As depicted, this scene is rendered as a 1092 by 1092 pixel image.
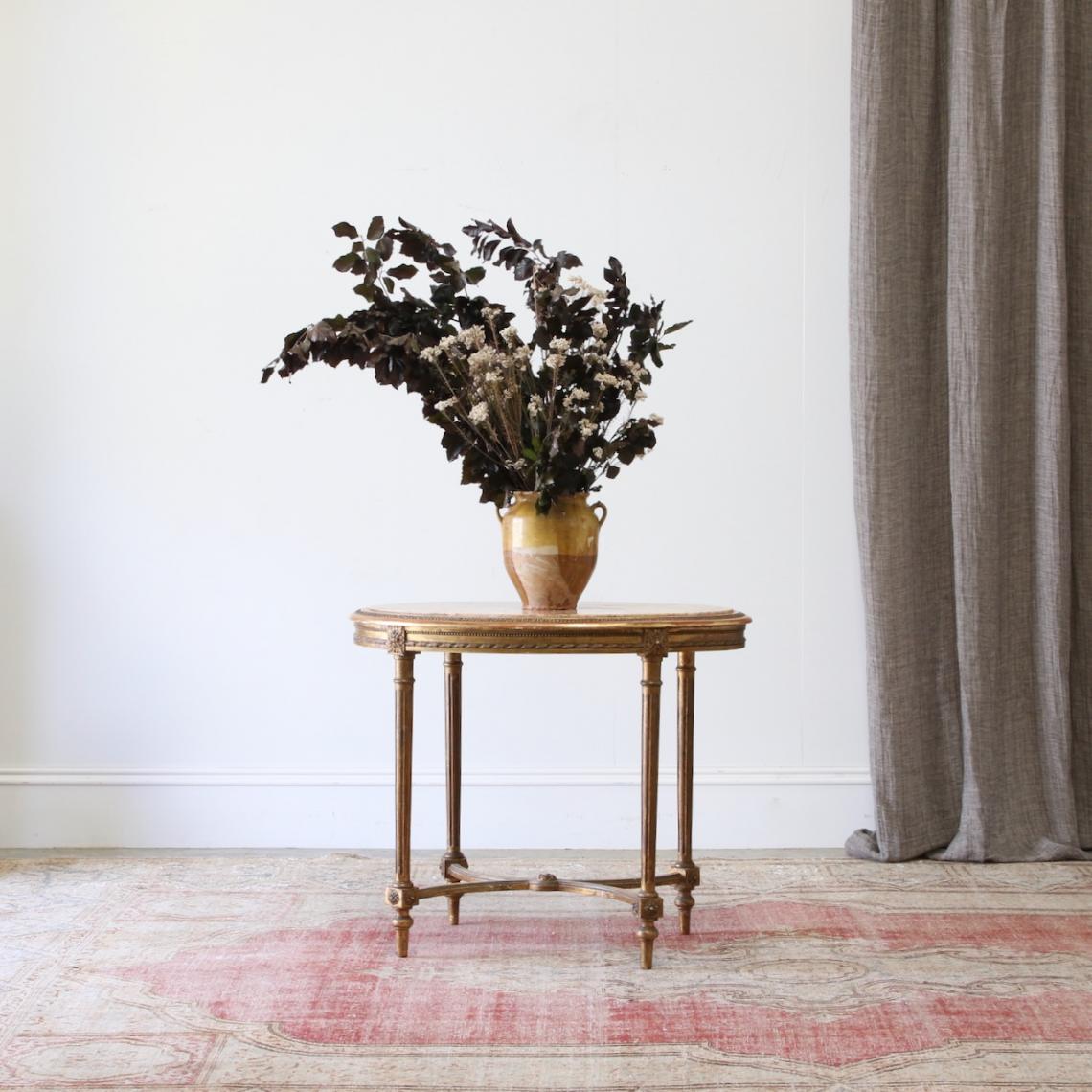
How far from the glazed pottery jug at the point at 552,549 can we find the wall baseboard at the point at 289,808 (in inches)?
41.3

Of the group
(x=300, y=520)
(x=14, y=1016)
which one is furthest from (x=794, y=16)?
(x=14, y=1016)

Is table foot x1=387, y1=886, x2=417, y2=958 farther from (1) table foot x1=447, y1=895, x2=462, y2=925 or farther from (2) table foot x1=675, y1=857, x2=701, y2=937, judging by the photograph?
(2) table foot x1=675, y1=857, x2=701, y2=937

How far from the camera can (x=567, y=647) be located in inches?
87.4

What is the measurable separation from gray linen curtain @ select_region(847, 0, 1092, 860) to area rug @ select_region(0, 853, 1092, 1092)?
298 mm

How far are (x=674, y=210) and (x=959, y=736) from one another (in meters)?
1.54

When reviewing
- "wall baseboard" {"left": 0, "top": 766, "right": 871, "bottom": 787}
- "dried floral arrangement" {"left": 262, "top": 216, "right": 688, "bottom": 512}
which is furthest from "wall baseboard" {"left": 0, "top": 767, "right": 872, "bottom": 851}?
"dried floral arrangement" {"left": 262, "top": 216, "right": 688, "bottom": 512}

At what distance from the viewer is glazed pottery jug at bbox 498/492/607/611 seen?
2396 millimetres

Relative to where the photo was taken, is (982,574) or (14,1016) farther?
(982,574)

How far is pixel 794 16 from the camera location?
3.38m

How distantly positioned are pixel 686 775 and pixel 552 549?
0.55 m

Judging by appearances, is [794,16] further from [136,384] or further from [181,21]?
[136,384]

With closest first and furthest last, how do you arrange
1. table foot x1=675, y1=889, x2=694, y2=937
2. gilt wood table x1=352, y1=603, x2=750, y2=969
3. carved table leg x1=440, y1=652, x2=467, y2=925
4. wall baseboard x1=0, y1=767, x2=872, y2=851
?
gilt wood table x1=352, y1=603, x2=750, y2=969 → table foot x1=675, y1=889, x2=694, y2=937 → carved table leg x1=440, y1=652, x2=467, y2=925 → wall baseboard x1=0, y1=767, x2=872, y2=851

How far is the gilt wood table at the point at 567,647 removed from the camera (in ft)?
7.28

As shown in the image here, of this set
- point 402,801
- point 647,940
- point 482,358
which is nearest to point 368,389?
point 482,358
